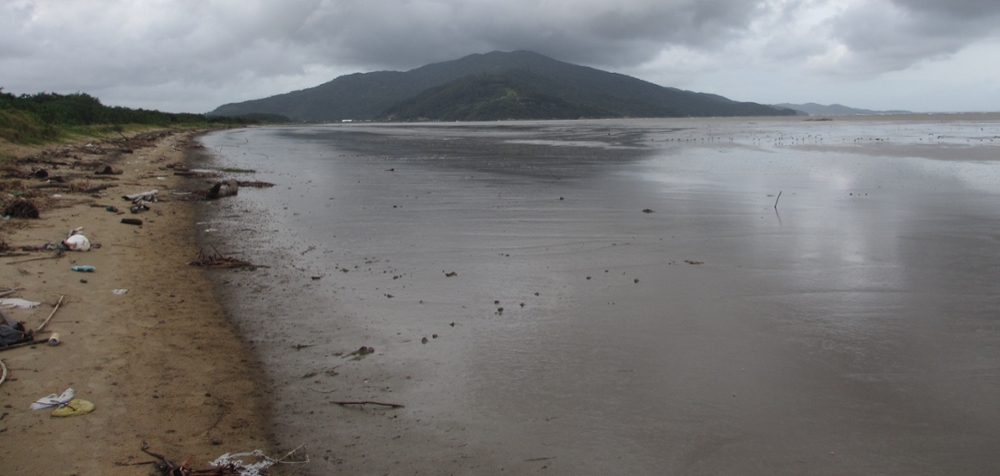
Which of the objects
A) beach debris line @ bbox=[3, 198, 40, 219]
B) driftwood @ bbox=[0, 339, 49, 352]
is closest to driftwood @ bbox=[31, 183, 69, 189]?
beach debris line @ bbox=[3, 198, 40, 219]

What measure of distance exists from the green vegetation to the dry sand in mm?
19505

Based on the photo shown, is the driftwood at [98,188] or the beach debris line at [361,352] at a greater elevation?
the driftwood at [98,188]

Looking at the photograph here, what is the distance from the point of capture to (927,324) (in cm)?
625

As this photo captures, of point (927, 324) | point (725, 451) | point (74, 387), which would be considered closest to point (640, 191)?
point (927, 324)

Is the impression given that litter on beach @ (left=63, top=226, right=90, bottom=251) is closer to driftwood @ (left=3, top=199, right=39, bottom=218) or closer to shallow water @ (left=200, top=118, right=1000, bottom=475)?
shallow water @ (left=200, top=118, right=1000, bottom=475)

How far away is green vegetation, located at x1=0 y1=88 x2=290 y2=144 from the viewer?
24.6m

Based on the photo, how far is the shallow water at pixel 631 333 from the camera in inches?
165

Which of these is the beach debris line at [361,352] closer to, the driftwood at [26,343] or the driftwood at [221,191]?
the driftwood at [26,343]

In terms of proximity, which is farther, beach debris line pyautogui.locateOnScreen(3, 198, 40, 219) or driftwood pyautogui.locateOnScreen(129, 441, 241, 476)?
beach debris line pyautogui.locateOnScreen(3, 198, 40, 219)

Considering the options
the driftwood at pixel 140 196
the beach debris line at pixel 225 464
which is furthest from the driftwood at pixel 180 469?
the driftwood at pixel 140 196

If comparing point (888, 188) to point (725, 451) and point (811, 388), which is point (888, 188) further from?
point (725, 451)

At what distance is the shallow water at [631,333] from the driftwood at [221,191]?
199cm

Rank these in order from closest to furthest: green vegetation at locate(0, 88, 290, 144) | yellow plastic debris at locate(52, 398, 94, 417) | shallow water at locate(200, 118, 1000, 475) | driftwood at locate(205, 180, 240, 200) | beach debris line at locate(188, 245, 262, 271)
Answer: shallow water at locate(200, 118, 1000, 475) < yellow plastic debris at locate(52, 398, 94, 417) < beach debris line at locate(188, 245, 262, 271) < driftwood at locate(205, 180, 240, 200) < green vegetation at locate(0, 88, 290, 144)

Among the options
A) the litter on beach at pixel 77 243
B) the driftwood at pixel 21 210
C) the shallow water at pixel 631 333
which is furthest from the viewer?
the driftwood at pixel 21 210
